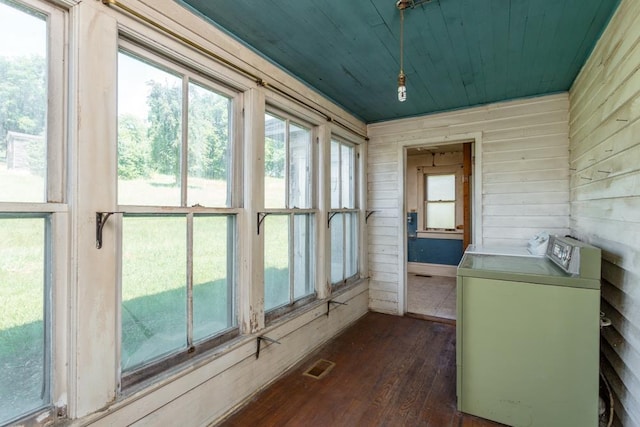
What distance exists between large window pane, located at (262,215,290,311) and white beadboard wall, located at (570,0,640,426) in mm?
2038

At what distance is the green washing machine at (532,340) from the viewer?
5.43 ft

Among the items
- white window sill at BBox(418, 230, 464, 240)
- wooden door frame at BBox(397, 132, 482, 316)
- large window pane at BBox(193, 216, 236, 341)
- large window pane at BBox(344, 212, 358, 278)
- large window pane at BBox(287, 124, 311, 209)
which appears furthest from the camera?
white window sill at BBox(418, 230, 464, 240)

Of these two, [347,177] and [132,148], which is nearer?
[132,148]

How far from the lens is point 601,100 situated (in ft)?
6.17

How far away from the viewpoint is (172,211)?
160 centimetres

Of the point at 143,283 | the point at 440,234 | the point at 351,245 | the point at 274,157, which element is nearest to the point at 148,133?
the point at 143,283

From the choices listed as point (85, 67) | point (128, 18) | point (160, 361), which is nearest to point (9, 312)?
point (160, 361)

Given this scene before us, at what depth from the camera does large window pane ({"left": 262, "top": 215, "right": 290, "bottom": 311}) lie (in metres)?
2.27

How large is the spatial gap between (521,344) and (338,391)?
122 cm

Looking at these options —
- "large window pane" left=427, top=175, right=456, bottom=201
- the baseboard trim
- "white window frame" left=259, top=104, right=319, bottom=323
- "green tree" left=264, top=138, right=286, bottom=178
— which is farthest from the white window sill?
"green tree" left=264, top=138, right=286, bottom=178

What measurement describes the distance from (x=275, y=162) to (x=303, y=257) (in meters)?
0.90

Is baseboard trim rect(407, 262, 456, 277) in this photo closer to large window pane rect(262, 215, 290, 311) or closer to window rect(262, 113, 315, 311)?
window rect(262, 113, 315, 311)

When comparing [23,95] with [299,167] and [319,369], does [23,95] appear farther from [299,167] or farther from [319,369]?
[319,369]

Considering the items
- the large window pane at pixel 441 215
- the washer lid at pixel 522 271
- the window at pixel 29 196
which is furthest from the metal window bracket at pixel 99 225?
the large window pane at pixel 441 215
